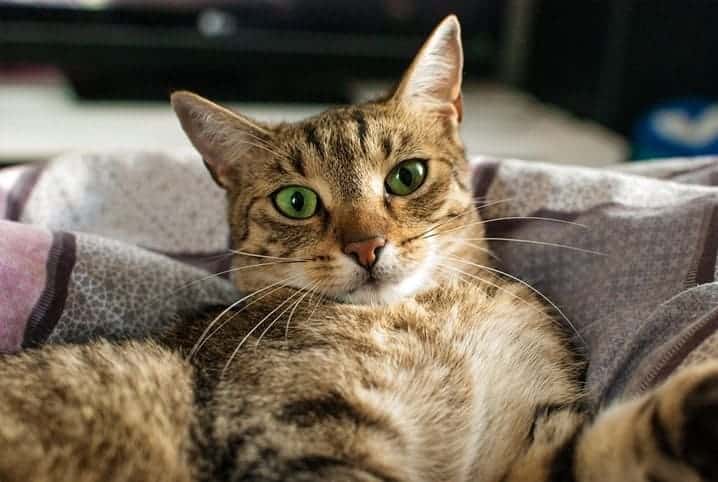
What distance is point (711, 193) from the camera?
3.79ft

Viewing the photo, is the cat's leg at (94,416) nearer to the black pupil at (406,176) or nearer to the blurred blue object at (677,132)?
the black pupil at (406,176)

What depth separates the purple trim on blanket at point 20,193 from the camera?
56.8 inches

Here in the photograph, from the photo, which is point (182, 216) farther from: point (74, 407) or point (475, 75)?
point (475, 75)

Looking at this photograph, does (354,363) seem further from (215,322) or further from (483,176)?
(483,176)

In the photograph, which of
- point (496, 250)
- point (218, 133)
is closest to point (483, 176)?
point (496, 250)

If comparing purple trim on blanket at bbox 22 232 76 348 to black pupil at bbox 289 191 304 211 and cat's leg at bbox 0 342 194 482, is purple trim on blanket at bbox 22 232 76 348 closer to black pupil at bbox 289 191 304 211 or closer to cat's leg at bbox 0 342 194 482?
cat's leg at bbox 0 342 194 482

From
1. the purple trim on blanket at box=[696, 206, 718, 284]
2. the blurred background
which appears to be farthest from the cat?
the blurred background

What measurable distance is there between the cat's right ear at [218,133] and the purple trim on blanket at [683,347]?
0.76m

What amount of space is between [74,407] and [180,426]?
0.49ft

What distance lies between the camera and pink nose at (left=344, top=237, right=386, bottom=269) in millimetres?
1051

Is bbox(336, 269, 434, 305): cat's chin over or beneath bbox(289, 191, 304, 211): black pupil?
beneath

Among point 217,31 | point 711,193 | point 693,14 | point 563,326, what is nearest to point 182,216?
point 563,326

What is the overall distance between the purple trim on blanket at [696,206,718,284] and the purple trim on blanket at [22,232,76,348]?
3.37ft

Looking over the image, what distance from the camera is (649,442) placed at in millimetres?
792
